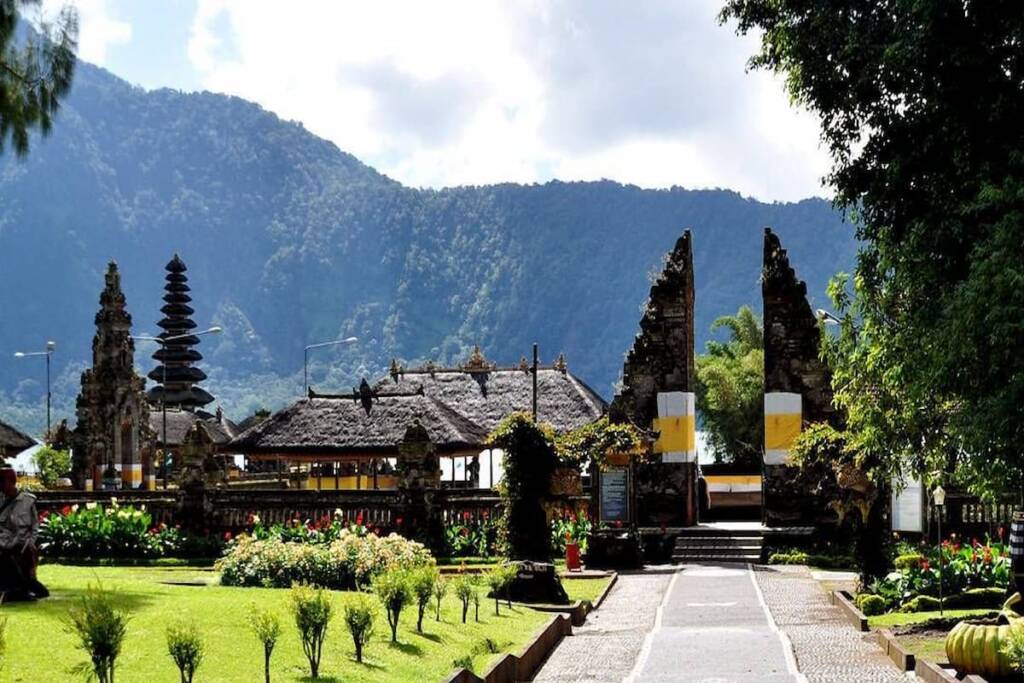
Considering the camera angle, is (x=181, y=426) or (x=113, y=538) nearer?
(x=113, y=538)

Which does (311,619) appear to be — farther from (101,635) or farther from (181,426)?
(181,426)

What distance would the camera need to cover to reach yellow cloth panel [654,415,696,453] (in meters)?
38.5

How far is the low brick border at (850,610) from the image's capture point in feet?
72.5

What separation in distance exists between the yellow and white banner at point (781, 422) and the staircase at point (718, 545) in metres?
1.84

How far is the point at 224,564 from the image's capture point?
25.6m

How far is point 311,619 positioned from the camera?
1466cm

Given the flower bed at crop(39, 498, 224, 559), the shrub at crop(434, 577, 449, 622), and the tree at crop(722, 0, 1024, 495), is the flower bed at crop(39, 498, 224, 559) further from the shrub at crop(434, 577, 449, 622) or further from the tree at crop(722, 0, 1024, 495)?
the tree at crop(722, 0, 1024, 495)

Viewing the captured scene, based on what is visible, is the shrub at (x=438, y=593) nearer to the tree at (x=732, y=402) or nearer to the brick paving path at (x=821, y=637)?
the brick paving path at (x=821, y=637)

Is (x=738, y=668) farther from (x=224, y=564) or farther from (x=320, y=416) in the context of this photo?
(x=320, y=416)

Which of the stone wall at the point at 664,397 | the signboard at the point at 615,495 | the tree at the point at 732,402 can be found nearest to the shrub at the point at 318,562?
the signboard at the point at 615,495

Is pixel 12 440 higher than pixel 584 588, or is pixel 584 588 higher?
pixel 12 440

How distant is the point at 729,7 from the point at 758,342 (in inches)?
2245

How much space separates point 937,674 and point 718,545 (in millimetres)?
20344

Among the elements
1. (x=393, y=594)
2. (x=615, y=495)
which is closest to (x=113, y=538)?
(x=615, y=495)
